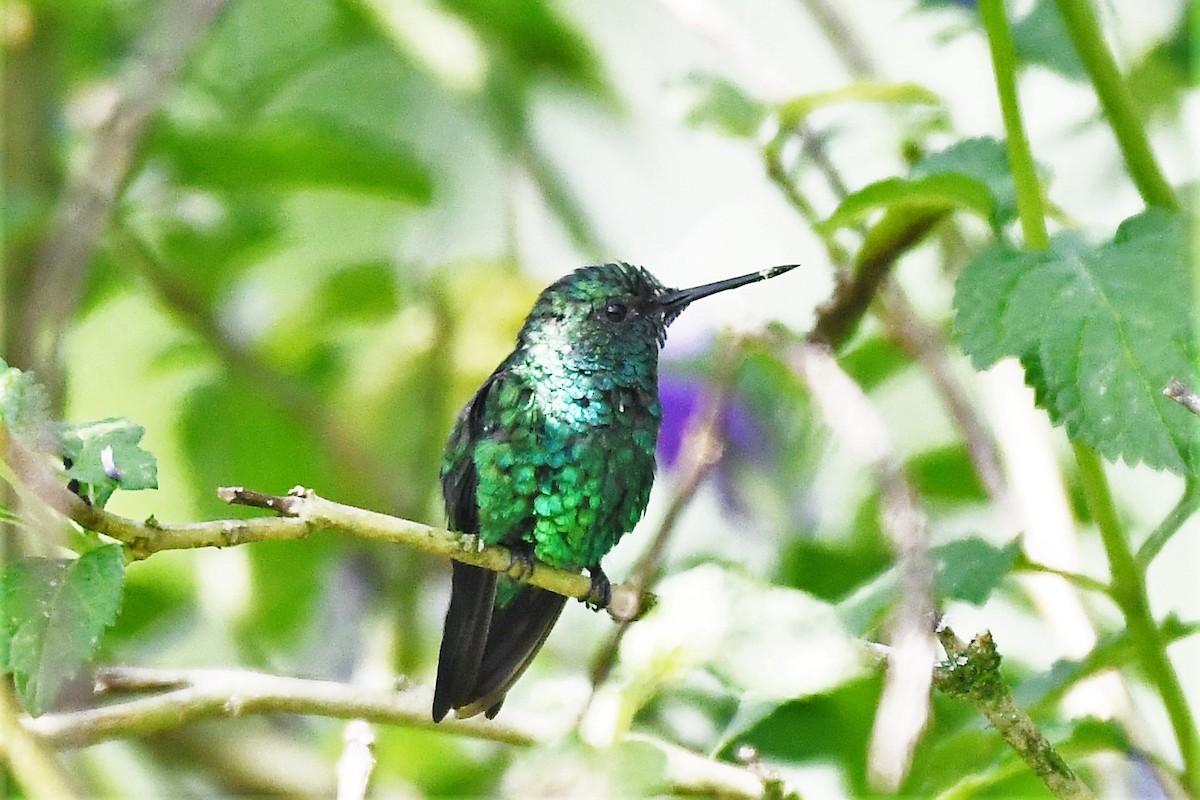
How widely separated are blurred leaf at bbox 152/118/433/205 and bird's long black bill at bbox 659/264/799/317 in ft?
2.36

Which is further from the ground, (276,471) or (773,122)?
(773,122)

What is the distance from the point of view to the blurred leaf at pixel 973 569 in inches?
66.1

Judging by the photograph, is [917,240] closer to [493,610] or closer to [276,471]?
[493,610]

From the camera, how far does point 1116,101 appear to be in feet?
5.83

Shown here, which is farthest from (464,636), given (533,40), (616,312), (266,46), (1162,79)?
(266,46)

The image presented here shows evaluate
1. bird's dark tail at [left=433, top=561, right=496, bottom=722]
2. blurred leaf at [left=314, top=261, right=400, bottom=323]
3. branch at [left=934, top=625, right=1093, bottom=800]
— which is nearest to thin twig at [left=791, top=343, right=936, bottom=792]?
branch at [left=934, top=625, right=1093, bottom=800]

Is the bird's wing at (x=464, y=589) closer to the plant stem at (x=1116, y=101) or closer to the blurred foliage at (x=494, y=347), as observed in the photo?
the blurred foliage at (x=494, y=347)

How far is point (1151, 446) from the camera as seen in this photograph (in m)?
1.49

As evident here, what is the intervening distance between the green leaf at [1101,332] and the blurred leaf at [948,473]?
3.37 ft

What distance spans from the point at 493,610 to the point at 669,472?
830mm

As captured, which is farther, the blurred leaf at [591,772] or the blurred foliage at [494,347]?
the blurred foliage at [494,347]

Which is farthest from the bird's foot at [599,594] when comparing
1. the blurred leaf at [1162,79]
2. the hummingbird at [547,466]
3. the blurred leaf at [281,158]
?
the blurred leaf at [1162,79]

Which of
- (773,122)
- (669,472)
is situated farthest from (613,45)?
(773,122)

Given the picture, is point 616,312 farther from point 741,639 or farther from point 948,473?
point 741,639
